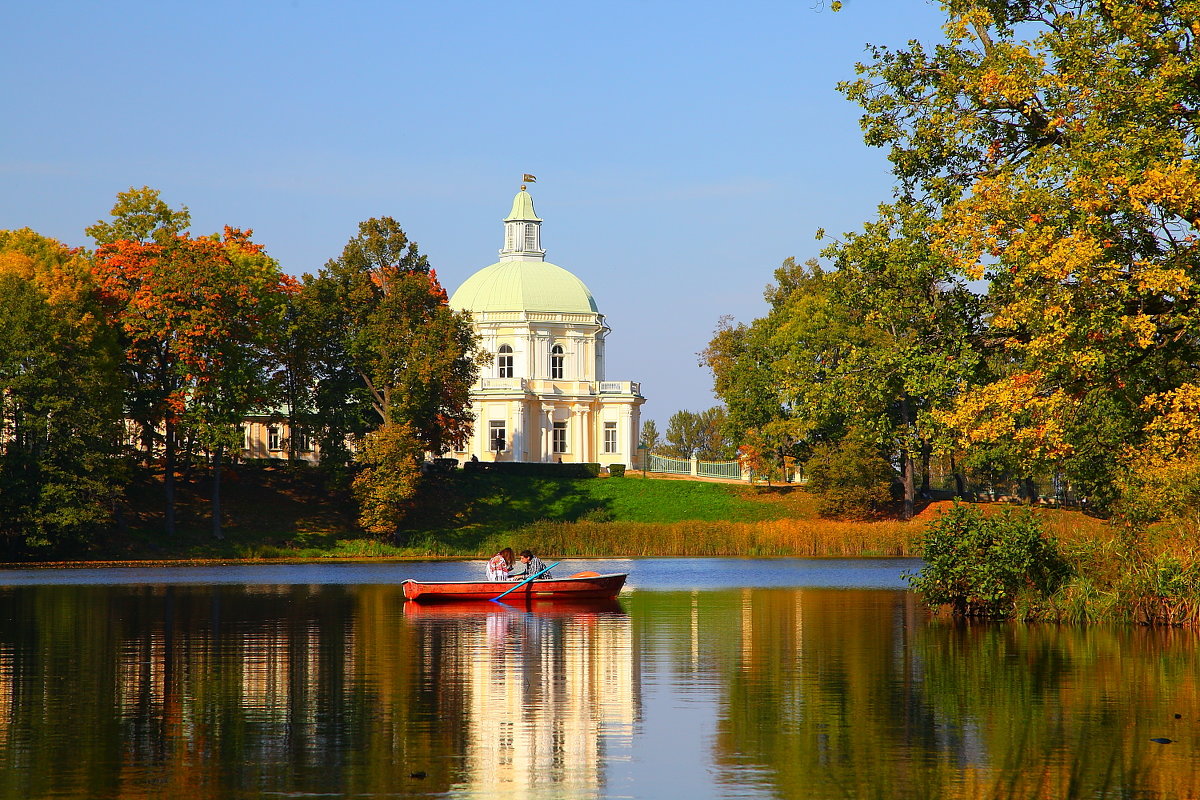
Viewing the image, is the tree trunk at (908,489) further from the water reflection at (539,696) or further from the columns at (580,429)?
→ the water reflection at (539,696)

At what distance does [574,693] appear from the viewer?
1800 cm

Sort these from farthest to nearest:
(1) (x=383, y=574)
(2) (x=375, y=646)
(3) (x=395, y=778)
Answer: (1) (x=383, y=574) < (2) (x=375, y=646) < (3) (x=395, y=778)

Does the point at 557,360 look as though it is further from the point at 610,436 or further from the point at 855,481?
the point at 855,481

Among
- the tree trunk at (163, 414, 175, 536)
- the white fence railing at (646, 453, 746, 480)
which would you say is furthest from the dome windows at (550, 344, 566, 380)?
the tree trunk at (163, 414, 175, 536)

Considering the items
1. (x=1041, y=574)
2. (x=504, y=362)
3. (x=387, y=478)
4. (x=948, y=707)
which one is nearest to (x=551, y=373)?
(x=504, y=362)

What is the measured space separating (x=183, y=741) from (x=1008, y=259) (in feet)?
55.9

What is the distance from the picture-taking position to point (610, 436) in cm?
10575

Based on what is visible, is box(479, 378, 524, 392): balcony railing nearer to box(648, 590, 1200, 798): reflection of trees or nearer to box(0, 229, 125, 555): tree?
box(0, 229, 125, 555): tree

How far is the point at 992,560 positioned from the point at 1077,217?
616 cm

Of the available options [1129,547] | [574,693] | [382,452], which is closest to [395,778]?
[574,693]

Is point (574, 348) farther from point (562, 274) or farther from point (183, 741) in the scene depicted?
point (183, 741)

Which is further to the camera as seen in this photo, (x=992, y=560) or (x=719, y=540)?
(x=719, y=540)

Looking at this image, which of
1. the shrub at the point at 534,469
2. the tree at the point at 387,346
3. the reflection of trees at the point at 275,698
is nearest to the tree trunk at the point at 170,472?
the tree at the point at 387,346

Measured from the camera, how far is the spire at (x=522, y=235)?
370 feet
